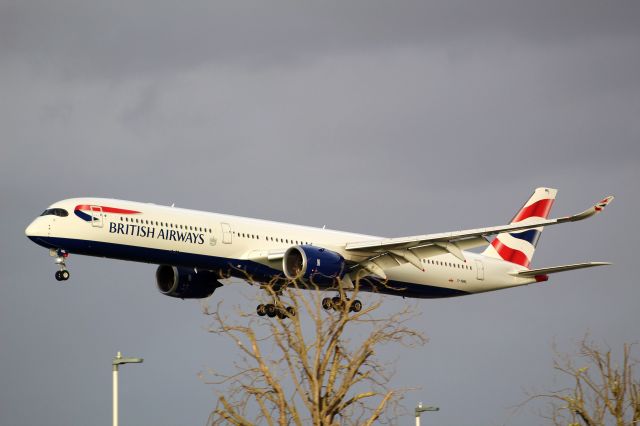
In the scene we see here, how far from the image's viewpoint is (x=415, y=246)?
57.5m

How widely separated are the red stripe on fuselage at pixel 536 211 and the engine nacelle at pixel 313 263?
21003 mm

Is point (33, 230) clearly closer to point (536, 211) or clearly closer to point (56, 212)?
point (56, 212)

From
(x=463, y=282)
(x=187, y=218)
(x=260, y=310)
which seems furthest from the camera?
(x=463, y=282)

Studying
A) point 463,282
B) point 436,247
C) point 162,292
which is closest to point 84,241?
point 162,292

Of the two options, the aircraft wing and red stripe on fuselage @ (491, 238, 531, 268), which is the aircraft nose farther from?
red stripe on fuselage @ (491, 238, 531, 268)

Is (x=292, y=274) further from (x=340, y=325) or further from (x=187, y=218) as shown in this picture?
(x=340, y=325)

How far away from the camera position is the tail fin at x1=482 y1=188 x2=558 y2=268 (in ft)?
229

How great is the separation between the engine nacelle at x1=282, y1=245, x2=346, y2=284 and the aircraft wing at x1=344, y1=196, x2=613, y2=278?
3.39m

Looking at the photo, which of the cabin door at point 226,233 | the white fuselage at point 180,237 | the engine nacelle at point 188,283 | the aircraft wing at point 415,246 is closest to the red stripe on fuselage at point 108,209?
the white fuselage at point 180,237

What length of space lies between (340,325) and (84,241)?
96.6ft

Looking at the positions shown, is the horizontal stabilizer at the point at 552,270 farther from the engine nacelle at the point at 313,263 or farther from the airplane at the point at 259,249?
the engine nacelle at the point at 313,263

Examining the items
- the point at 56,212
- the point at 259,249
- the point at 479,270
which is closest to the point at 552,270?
the point at 479,270

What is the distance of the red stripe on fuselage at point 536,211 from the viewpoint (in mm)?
72250

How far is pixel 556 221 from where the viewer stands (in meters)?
49.4
